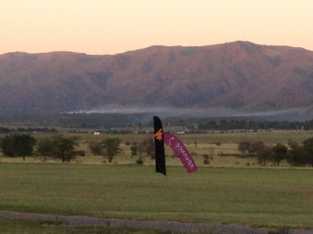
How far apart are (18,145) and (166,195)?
→ 2578 inches

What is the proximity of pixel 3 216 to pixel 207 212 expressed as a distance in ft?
24.1

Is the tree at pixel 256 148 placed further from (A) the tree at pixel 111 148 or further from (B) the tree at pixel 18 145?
(B) the tree at pixel 18 145

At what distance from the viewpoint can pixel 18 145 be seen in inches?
4198

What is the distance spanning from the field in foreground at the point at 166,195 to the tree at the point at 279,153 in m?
29.1

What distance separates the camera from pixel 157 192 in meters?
45.5

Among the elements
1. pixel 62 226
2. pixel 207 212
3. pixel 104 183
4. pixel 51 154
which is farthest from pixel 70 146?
pixel 62 226

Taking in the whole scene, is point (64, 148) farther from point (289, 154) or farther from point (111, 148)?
point (289, 154)

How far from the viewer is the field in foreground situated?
1187 inches

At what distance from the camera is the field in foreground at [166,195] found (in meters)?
30.1

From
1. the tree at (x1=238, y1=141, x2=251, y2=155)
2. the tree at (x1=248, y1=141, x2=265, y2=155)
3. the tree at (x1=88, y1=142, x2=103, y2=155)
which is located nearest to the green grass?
the tree at (x1=248, y1=141, x2=265, y2=155)

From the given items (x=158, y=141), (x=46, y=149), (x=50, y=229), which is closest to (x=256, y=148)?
(x=46, y=149)

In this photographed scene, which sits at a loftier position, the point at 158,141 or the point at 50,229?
the point at 158,141

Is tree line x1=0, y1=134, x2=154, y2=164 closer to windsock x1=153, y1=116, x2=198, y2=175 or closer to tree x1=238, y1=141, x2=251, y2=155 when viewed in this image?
tree x1=238, y1=141, x2=251, y2=155

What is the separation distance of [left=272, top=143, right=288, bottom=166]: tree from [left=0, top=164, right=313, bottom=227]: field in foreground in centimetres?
2911
